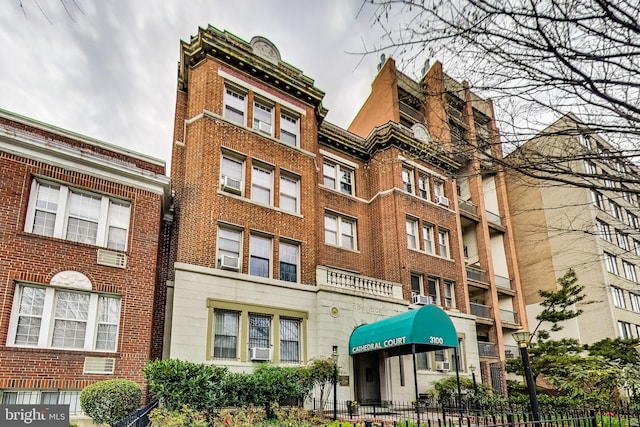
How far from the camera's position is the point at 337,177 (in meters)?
23.1

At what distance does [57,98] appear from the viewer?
4.09m

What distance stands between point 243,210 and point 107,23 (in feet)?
45.5

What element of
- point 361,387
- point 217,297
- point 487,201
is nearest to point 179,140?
point 217,297

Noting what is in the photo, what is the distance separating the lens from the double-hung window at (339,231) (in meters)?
21.6

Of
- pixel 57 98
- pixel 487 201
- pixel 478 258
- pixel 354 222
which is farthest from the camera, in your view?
pixel 487 201

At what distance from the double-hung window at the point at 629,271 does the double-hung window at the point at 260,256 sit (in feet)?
A: 107

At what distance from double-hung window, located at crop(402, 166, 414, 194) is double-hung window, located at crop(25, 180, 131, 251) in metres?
14.2

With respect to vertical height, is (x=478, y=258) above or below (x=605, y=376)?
above

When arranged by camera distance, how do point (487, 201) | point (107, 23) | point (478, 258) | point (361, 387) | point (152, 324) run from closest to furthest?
point (107, 23)
point (152, 324)
point (361, 387)
point (478, 258)
point (487, 201)

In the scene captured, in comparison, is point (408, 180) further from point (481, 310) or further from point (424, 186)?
point (481, 310)

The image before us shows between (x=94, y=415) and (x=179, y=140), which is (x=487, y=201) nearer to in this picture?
(x=179, y=140)

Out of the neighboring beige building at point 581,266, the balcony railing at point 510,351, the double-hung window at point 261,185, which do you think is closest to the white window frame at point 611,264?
the neighboring beige building at point 581,266

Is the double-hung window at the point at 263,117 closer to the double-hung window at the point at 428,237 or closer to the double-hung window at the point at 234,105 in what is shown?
the double-hung window at the point at 234,105

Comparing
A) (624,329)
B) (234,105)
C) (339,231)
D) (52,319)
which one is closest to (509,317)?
(624,329)
